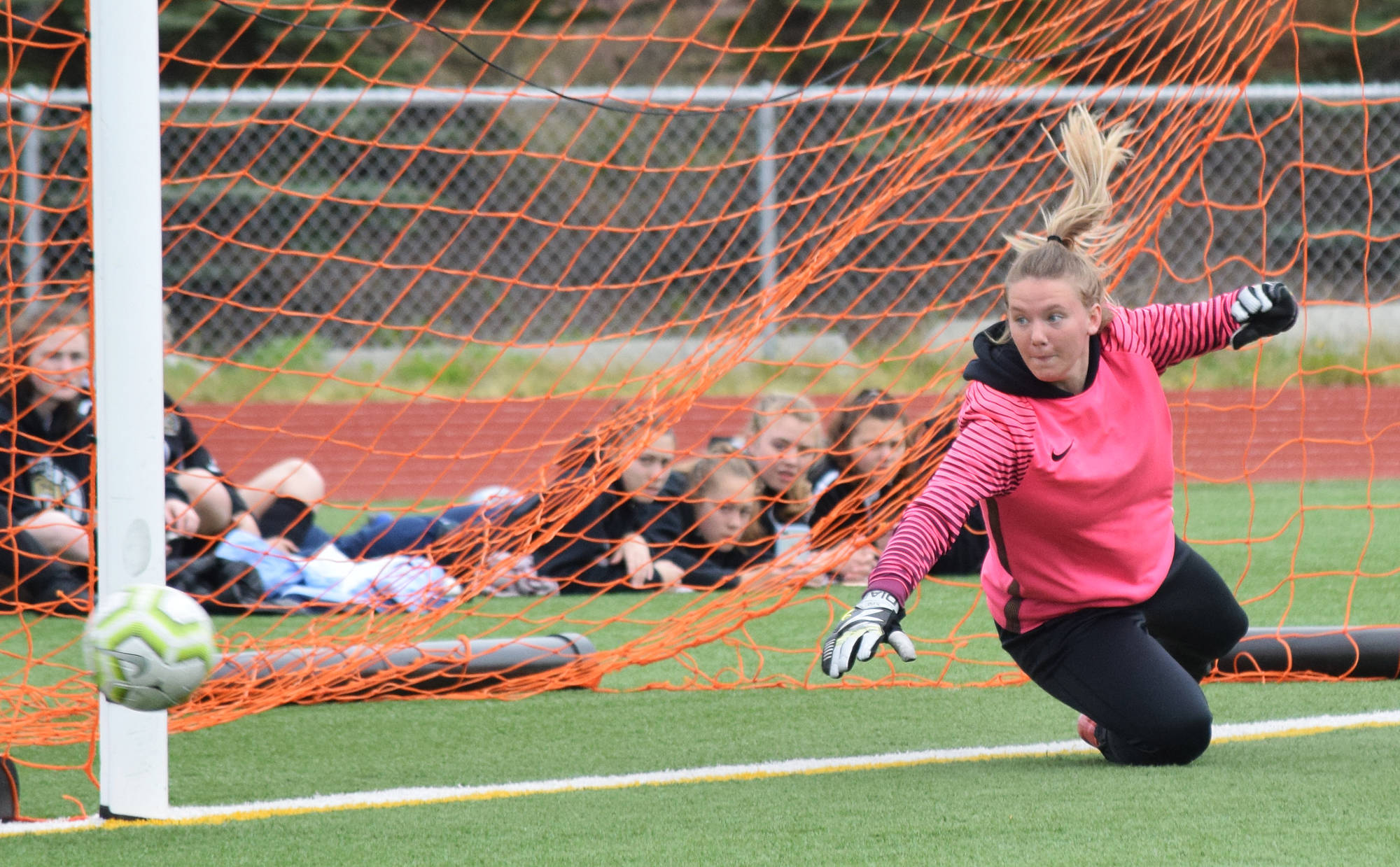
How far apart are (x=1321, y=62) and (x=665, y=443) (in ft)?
37.0

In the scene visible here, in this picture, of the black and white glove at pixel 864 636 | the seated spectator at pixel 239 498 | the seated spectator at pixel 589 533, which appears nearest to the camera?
the black and white glove at pixel 864 636

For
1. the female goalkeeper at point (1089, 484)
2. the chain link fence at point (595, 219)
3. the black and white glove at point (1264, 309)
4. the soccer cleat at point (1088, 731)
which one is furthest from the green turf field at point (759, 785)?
the chain link fence at point (595, 219)

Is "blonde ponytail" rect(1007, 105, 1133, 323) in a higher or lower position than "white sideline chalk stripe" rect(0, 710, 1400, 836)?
higher

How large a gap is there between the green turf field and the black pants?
94 mm

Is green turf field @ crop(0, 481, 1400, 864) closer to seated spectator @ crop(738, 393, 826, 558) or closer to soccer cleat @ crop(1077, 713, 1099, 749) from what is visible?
soccer cleat @ crop(1077, 713, 1099, 749)

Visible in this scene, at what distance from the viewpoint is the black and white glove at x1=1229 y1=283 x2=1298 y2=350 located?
3.20 meters

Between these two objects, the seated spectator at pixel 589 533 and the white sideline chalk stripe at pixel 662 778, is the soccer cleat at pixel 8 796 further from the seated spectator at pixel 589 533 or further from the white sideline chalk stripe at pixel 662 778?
the seated spectator at pixel 589 533

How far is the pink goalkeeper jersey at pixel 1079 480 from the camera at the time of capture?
2.96 metres

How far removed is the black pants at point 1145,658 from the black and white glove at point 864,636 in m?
0.75

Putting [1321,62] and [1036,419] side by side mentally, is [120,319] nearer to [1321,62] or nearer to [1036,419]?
[1036,419]

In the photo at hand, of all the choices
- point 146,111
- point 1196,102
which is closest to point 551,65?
point 1196,102

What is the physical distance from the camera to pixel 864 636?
2.55m

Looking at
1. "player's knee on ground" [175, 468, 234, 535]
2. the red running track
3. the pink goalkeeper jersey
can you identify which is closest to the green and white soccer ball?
the pink goalkeeper jersey

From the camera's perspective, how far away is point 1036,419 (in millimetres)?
3023
